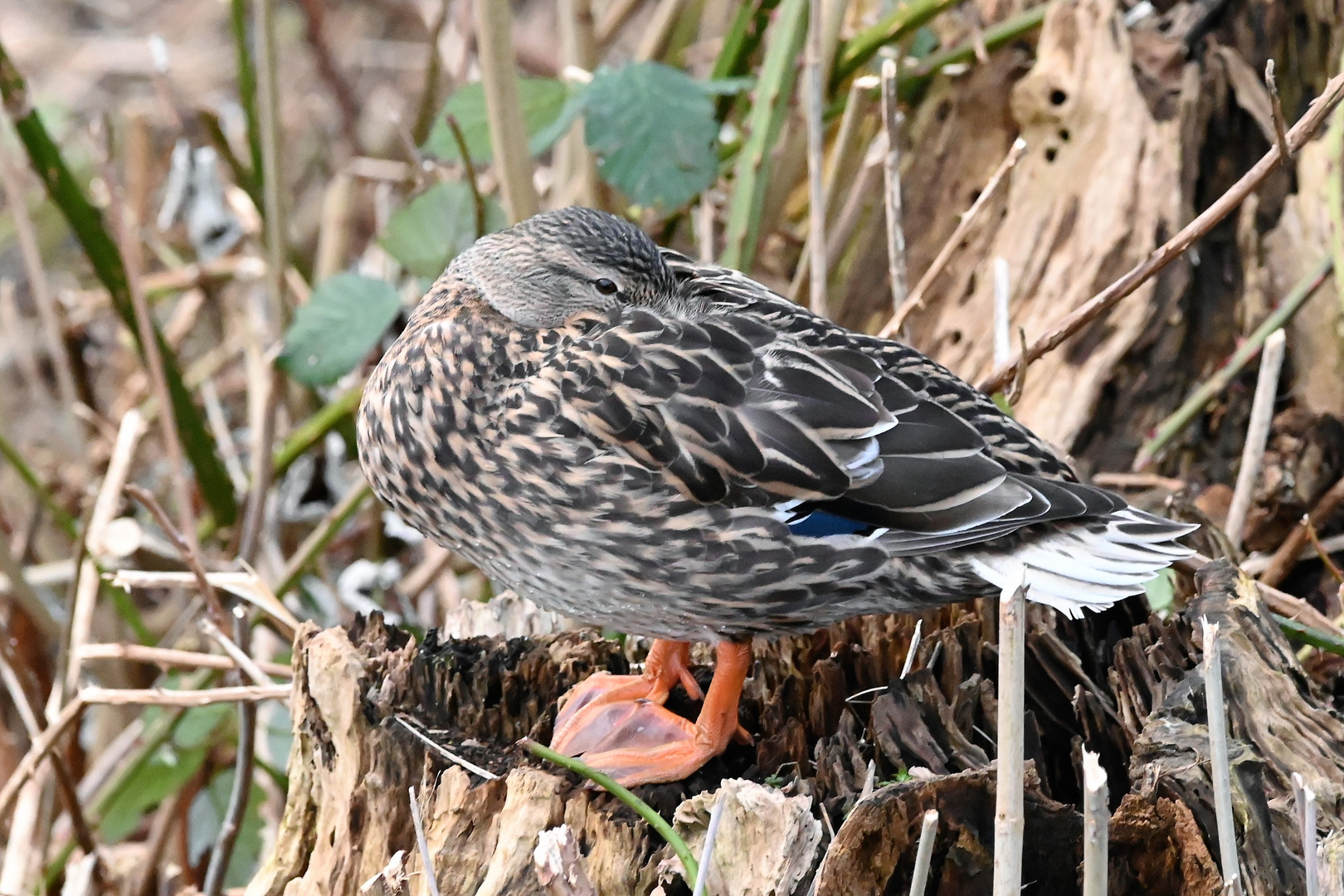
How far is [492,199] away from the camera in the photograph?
4.00 meters

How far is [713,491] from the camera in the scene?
2461mm

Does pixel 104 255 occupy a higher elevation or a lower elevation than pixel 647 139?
lower

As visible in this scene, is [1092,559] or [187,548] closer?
[1092,559]

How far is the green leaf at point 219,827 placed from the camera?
353 centimetres

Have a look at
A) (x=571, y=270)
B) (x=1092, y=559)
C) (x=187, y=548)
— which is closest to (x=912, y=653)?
(x=1092, y=559)

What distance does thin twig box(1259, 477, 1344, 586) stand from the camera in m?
3.22

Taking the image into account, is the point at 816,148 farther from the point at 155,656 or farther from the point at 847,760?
the point at 155,656

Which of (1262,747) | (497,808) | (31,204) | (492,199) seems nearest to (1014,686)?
(1262,747)

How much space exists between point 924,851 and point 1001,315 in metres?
1.79

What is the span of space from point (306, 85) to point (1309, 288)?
203 inches

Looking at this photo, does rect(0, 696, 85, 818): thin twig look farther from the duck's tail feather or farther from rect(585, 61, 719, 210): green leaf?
the duck's tail feather

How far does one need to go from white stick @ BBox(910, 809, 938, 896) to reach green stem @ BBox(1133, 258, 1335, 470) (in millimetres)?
2073

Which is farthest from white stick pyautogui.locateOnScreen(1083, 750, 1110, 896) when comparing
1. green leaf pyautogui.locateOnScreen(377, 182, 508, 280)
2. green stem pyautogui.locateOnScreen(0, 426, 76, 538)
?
green stem pyautogui.locateOnScreen(0, 426, 76, 538)

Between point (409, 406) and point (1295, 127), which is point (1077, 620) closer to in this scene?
point (1295, 127)
